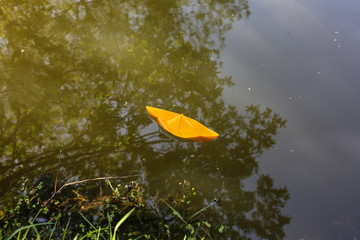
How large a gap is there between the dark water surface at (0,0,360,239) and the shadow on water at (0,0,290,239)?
13 mm

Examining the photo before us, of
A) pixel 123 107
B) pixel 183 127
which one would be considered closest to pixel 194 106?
pixel 183 127

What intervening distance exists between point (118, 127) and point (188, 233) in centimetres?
126

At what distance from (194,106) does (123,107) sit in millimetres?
806

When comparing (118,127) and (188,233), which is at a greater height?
(118,127)

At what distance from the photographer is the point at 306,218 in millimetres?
2439

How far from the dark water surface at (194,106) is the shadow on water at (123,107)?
13 mm

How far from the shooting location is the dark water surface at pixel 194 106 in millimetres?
2451

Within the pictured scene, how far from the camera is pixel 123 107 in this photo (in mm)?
3016

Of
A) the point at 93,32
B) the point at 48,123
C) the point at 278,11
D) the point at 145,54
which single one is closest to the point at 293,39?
the point at 278,11

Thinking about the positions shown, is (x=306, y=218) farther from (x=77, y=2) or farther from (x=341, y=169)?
(x=77, y=2)

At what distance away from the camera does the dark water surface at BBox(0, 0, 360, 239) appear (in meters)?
2.45

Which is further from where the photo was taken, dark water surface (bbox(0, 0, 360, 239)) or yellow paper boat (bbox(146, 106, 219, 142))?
yellow paper boat (bbox(146, 106, 219, 142))

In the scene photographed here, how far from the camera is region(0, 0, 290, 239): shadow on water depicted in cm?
245

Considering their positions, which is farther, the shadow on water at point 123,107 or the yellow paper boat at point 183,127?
the yellow paper boat at point 183,127
